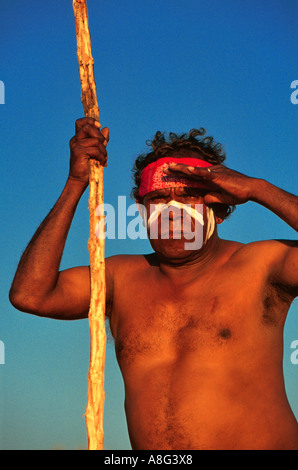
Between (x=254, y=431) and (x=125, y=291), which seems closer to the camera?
(x=254, y=431)

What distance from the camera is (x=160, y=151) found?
5156 millimetres

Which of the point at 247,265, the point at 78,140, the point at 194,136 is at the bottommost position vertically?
the point at 247,265

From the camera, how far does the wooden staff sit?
373 centimetres

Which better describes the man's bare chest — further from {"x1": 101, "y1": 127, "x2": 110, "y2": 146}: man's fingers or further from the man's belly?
{"x1": 101, "y1": 127, "x2": 110, "y2": 146}: man's fingers

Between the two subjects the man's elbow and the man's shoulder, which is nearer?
the man's elbow

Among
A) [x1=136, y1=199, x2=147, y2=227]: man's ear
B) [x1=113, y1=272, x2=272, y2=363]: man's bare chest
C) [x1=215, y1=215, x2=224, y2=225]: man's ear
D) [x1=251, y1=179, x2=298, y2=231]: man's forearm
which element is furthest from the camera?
[x1=215, y1=215, x2=224, y2=225]: man's ear

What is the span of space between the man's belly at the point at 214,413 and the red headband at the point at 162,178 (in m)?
1.33

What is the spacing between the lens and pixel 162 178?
15.5 feet

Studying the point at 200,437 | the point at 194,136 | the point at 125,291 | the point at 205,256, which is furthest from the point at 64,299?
the point at 194,136

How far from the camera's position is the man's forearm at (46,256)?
442 cm

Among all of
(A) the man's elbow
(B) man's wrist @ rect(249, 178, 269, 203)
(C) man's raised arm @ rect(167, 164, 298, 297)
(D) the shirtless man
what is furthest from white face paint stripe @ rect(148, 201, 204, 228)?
(A) the man's elbow
